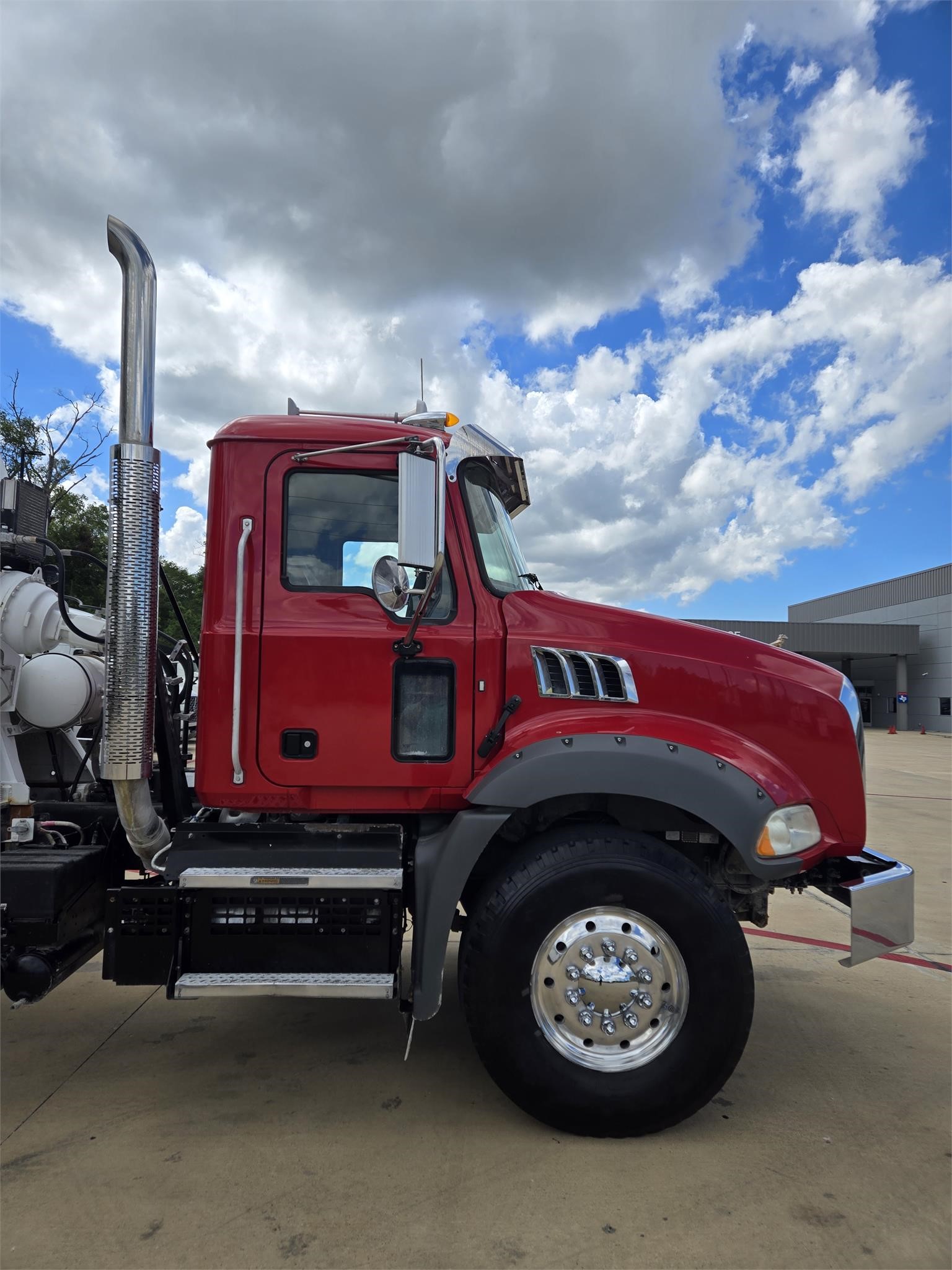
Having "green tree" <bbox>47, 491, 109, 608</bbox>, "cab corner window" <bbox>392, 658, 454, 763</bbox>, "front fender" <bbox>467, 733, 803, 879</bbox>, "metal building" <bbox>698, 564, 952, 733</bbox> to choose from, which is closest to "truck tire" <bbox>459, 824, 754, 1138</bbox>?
"front fender" <bbox>467, 733, 803, 879</bbox>

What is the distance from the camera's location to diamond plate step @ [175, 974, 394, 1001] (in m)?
2.89

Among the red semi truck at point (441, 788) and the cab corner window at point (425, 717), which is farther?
the cab corner window at point (425, 717)

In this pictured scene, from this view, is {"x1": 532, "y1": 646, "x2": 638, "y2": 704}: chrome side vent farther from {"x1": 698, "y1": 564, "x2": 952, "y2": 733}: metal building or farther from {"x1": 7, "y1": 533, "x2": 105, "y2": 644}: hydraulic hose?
{"x1": 698, "y1": 564, "x2": 952, "y2": 733}: metal building

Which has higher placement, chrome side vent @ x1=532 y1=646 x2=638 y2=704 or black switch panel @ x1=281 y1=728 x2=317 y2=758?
chrome side vent @ x1=532 y1=646 x2=638 y2=704

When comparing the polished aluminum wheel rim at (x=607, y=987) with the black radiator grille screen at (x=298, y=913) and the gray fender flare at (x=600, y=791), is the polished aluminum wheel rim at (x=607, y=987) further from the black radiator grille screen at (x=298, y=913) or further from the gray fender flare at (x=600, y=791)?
the black radiator grille screen at (x=298, y=913)

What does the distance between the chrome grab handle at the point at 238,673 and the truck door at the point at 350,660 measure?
0.09m

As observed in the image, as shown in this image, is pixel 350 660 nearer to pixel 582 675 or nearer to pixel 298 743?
pixel 298 743

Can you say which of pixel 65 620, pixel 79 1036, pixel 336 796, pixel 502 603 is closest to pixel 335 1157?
pixel 336 796

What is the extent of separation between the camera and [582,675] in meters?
3.18

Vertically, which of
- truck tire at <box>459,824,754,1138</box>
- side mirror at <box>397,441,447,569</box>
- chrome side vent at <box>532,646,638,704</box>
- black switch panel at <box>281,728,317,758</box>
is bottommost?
truck tire at <box>459,824,754,1138</box>

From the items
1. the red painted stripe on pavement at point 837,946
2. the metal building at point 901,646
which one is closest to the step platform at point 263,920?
the red painted stripe on pavement at point 837,946

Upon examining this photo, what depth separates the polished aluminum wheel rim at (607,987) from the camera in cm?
296

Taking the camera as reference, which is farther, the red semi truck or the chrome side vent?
the chrome side vent

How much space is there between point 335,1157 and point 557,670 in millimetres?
1922
